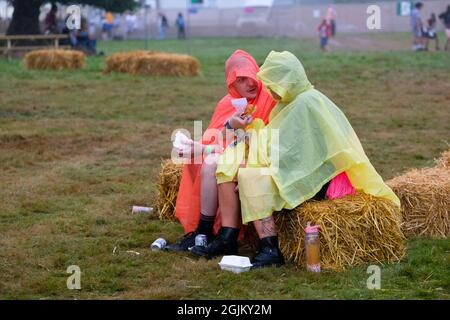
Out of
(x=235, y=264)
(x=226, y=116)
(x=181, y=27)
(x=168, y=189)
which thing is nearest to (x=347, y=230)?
(x=235, y=264)

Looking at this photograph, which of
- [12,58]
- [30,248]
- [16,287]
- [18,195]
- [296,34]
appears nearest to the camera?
[16,287]

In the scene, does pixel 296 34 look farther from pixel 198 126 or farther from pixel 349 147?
pixel 349 147

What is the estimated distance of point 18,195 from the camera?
8.15 meters

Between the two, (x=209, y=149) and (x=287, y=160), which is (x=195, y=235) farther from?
(x=287, y=160)

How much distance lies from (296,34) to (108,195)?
108ft

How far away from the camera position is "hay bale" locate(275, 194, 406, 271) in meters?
5.69

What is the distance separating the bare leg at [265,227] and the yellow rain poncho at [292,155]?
0.19 ft

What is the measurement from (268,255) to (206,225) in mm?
620

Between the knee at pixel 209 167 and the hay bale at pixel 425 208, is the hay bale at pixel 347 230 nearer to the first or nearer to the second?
the knee at pixel 209 167

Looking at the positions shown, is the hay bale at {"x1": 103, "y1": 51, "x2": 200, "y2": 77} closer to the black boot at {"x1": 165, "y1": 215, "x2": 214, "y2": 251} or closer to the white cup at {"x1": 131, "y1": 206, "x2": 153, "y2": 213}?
the white cup at {"x1": 131, "y1": 206, "x2": 153, "y2": 213}

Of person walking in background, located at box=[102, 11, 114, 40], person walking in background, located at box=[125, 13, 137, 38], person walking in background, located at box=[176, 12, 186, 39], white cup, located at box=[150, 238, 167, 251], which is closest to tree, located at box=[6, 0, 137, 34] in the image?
person walking in background, located at box=[176, 12, 186, 39]

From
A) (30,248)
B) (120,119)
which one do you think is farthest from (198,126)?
(30,248)

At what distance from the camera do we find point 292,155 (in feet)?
19.2

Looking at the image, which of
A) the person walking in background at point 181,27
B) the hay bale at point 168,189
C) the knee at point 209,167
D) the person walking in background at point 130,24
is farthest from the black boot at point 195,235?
the person walking in background at point 130,24
